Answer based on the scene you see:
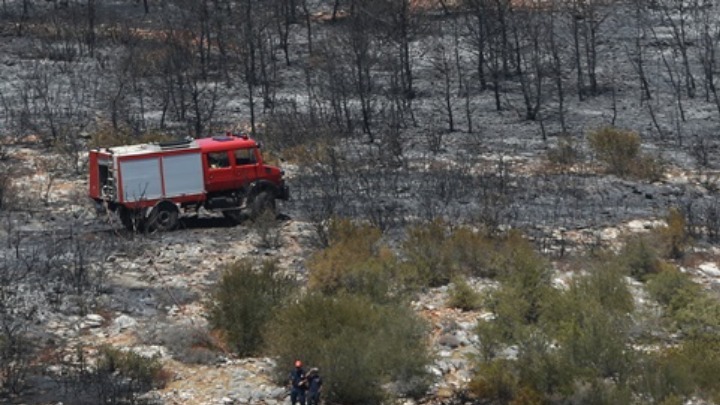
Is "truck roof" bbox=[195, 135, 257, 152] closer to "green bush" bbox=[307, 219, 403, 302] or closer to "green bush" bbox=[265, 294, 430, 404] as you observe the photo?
"green bush" bbox=[307, 219, 403, 302]

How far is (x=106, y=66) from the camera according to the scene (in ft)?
138

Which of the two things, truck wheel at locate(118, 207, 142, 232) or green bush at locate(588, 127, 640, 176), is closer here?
truck wheel at locate(118, 207, 142, 232)

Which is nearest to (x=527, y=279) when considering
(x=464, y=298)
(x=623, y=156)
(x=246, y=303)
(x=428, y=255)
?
(x=464, y=298)

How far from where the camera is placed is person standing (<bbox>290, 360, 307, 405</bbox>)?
13.2 metres

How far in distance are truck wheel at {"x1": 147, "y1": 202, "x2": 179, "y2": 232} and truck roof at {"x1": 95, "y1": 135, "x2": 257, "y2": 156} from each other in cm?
119

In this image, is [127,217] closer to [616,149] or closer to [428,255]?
[428,255]

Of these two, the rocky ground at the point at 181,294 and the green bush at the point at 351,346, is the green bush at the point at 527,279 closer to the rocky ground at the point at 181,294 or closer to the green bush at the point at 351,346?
the rocky ground at the point at 181,294

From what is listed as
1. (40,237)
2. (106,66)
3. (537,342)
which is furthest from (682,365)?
(106,66)

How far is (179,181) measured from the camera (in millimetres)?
23453

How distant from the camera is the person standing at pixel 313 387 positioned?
13.2 meters

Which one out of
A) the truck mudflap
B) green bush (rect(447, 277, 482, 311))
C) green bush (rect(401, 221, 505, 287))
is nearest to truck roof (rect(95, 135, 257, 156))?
the truck mudflap

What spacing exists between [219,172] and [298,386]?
11.3 metres

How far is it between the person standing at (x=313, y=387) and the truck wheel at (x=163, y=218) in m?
10.3

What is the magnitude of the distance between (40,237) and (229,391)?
9.07m
